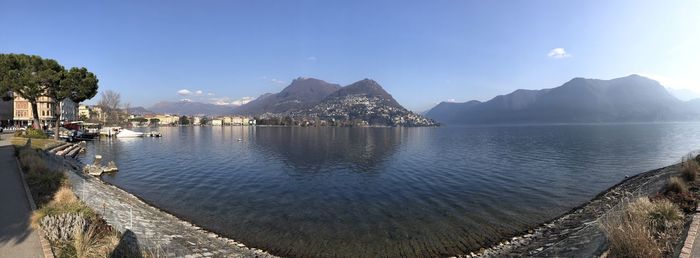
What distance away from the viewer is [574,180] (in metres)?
31.7

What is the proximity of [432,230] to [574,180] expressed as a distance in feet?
73.9

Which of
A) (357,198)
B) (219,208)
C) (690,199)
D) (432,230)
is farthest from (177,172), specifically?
(690,199)

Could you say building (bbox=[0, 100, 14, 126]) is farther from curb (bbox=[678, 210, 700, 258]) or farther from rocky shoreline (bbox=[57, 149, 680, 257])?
curb (bbox=[678, 210, 700, 258])

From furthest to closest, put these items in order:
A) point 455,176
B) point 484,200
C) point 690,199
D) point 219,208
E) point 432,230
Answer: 1. point 455,176
2. point 484,200
3. point 219,208
4. point 432,230
5. point 690,199

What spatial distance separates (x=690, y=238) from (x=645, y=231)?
5.20 feet

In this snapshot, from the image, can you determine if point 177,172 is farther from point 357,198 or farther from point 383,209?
point 383,209

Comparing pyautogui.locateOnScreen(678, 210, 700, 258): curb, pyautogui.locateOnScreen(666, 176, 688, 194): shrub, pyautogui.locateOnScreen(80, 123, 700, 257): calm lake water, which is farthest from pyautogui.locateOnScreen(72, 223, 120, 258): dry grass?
pyautogui.locateOnScreen(666, 176, 688, 194): shrub

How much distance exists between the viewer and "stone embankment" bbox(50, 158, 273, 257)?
1374 centimetres

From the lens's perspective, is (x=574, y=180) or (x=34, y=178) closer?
(x=34, y=178)

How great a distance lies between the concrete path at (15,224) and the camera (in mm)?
8938

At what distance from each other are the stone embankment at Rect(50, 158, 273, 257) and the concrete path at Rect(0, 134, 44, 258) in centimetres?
288

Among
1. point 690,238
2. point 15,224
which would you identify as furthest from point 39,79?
point 690,238

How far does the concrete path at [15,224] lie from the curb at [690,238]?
17.3 meters

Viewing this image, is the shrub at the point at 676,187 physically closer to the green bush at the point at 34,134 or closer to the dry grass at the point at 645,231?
the dry grass at the point at 645,231
